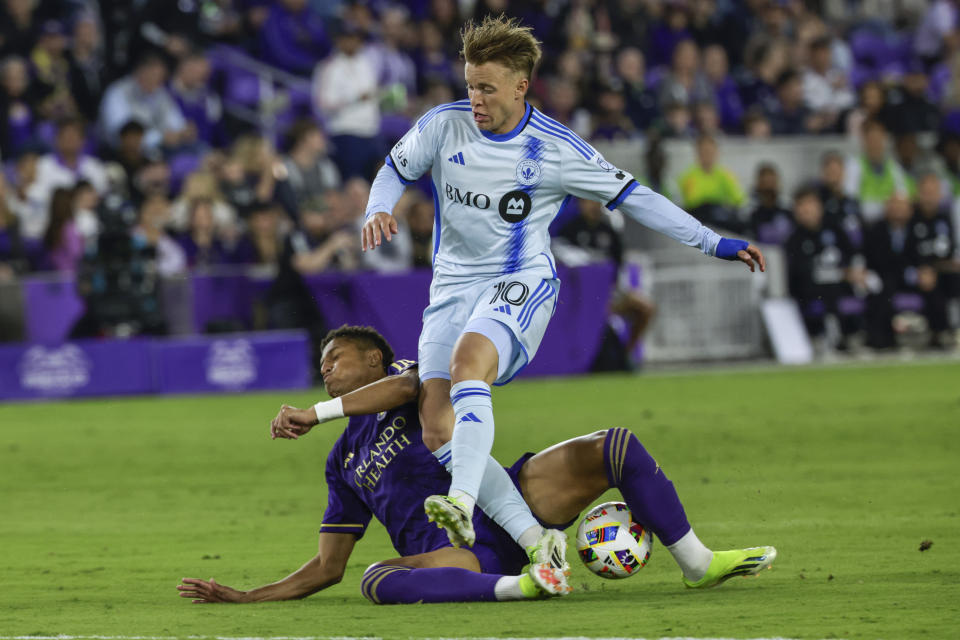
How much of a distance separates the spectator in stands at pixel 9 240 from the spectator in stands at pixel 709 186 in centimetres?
735

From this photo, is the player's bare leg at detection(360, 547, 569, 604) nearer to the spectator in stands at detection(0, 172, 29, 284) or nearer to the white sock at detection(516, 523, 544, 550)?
the white sock at detection(516, 523, 544, 550)

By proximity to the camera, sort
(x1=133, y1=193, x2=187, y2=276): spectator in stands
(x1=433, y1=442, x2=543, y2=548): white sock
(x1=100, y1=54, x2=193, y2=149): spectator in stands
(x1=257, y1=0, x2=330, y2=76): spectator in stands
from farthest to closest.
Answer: (x1=257, y1=0, x2=330, y2=76): spectator in stands
(x1=100, y1=54, x2=193, y2=149): spectator in stands
(x1=133, y1=193, x2=187, y2=276): spectator in stands
(x1=433, y1=442, x2=543, y2=548): white sock

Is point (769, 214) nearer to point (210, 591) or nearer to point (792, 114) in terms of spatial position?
point (792, 114)

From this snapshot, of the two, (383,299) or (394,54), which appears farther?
(394,54)

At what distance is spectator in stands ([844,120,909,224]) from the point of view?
18.4m

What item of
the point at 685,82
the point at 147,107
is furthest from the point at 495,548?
the point at 685,82

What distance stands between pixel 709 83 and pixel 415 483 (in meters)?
15.8

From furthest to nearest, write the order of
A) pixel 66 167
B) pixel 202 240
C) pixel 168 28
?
pixel 168 28 → pixel 66 167 → pixel 202 240

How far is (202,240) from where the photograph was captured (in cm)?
1531

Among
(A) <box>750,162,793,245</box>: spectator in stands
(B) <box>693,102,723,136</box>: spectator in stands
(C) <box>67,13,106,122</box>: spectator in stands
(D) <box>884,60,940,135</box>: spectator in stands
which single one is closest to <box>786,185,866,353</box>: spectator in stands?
(A) <box>750,162,793,245</box>: spectator in stands

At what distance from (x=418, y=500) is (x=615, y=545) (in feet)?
2.41

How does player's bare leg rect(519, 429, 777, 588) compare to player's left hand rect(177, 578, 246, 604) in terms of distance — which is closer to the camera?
player's bare leg rect(519, 429, 777, 588)

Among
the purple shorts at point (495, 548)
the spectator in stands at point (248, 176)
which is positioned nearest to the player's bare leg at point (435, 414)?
the purple shorts at point (495, 548)

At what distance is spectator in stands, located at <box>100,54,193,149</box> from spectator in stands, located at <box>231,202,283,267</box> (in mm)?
1748
